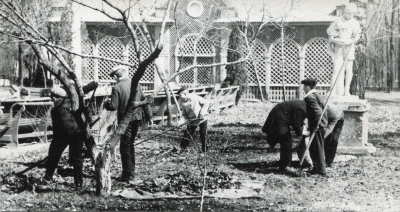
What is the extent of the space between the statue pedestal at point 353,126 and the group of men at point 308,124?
1.35m

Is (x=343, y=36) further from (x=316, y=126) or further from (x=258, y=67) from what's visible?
(x=258, y=67)

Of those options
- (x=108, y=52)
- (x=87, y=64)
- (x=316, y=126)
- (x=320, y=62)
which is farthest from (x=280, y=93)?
(x=316, y=126)

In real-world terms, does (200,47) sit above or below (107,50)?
above

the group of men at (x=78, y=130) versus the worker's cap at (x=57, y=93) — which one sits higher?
the worker's cap at (x=57, y=93)

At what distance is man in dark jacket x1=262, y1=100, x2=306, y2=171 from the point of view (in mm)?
8633

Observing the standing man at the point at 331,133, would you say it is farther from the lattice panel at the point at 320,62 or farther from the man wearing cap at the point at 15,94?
the lattice panel at the point at 320,62

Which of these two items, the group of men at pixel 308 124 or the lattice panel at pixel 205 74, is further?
the lattice panel at pixel 205 74

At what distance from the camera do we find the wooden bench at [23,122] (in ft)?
34.2

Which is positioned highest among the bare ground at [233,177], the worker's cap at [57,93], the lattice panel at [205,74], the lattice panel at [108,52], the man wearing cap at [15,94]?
the lattice panel at [108,52]

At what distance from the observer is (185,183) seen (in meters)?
7.49

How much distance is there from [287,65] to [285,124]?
54.5ft

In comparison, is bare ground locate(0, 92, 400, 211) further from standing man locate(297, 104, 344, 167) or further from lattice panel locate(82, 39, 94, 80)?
lattice panel locate(82, 39, 94, 80)

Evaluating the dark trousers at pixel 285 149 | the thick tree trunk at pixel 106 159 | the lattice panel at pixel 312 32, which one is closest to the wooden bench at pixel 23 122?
the thick tree trunk at pixel 106 159

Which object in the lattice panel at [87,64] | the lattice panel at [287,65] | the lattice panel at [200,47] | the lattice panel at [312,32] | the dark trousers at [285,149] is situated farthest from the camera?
the lattice panel at [200,47]
